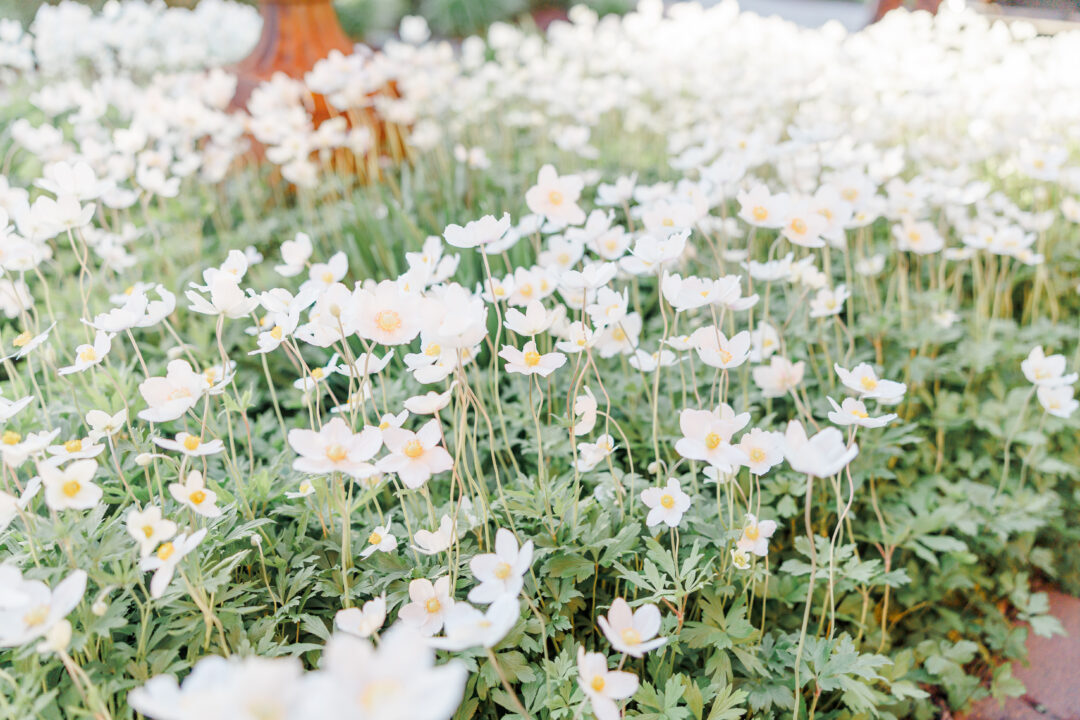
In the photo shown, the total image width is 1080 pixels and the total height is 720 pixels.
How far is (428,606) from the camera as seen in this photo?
998 millimetres

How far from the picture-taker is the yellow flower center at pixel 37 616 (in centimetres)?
78

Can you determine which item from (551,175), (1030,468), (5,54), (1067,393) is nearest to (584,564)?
(551,175)

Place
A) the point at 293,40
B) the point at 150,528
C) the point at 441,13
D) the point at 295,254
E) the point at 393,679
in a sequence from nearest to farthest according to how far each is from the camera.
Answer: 1. the point at 393,679
2. the point at 150,528
3. the point at 295,254
4. the point at 293,40
5. the point at 441,13

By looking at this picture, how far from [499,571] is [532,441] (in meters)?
0.55

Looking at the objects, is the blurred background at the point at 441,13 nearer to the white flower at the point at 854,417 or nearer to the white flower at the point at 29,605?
the white flower at the point at 854,417

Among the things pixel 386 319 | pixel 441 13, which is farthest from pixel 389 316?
pixel 441 13

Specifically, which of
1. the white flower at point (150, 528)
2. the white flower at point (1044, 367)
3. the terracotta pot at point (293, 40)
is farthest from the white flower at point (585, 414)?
the terracotta pot at point (293, 40)

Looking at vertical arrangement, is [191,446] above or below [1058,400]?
above

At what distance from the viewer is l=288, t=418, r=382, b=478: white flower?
89 centimetres

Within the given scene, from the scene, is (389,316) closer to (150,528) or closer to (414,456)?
(414,456)

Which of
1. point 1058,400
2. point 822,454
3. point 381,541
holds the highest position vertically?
point 822,454

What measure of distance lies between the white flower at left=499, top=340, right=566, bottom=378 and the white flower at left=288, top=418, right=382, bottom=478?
0.83 feet

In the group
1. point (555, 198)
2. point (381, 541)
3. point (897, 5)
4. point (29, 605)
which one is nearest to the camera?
point (29, 605)

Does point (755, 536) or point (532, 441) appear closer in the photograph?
point (755, 536)
